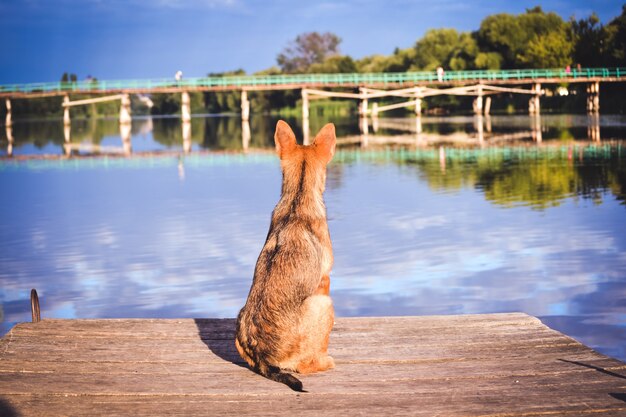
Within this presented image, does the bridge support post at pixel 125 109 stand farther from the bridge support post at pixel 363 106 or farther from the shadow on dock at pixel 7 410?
the shadow on dock at pixel 7 410

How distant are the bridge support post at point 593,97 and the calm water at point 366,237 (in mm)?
37323

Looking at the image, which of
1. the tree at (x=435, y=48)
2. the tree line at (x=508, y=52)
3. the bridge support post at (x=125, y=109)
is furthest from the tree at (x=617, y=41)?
the bridge support post at (x=125, y=109)

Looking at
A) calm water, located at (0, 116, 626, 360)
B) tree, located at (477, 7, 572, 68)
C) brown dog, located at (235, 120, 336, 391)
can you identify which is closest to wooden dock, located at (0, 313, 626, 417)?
brown dog, located at (235, 120, 336, 391)

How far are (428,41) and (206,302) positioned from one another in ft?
300

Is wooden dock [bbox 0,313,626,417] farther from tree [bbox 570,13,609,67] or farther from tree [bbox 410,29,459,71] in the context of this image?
tree [bbox 410,29,459,71]

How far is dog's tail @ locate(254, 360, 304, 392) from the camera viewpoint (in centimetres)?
452

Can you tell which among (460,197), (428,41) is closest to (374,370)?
Result: (460,197)

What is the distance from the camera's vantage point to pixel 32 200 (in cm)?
2419

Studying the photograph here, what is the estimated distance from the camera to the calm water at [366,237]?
10.5 metres

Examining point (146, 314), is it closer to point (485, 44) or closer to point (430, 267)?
point (430, 267)

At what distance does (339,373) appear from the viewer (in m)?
4.90

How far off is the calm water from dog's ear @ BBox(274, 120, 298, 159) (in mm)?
→ 4567

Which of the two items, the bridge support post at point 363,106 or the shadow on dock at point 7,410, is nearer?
the shadow on dock at point 7,410

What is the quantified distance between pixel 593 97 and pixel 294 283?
6965 centimetres
